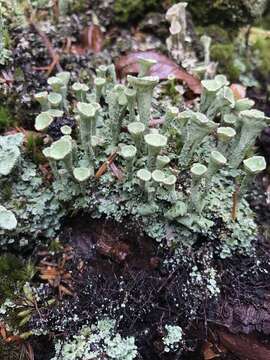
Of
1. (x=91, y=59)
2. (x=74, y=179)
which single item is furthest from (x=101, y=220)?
(x=91, y=59)

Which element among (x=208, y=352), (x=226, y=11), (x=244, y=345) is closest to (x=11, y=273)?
(x=208, y=352)

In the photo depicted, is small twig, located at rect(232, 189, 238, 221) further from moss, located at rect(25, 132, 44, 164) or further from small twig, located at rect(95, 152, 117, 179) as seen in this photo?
moss, located at rect(25, 132, 44, 164)

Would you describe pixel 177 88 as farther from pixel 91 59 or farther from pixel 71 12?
pixel 71 12

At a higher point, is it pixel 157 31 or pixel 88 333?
pixel 157 31

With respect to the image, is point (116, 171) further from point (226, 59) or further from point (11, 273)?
point (226, 59)

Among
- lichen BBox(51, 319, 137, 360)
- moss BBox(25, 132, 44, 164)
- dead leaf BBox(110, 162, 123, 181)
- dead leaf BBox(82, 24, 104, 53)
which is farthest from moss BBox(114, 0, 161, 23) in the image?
lichen BBox(51, 319, 137, 360)

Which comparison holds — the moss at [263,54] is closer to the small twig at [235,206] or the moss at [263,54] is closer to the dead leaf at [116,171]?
the small twig at [235,206]

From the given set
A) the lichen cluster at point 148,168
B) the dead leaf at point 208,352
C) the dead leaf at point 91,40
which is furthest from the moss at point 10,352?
the dead leaf at point 91,40
